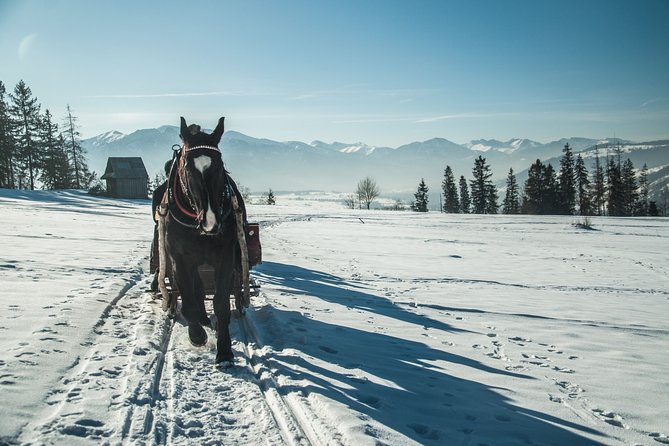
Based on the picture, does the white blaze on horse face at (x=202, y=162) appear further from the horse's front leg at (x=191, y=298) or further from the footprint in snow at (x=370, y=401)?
the footprint in snow at (x=370, y=401)

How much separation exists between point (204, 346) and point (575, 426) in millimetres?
4364

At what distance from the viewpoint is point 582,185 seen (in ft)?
248

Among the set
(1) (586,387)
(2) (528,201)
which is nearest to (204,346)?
(1) (586,387)

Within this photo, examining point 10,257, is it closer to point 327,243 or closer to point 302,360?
point 302,360

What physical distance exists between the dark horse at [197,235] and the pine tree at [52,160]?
6707cm

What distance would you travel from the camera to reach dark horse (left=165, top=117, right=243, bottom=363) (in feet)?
14.2

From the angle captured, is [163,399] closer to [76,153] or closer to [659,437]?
[659,437]

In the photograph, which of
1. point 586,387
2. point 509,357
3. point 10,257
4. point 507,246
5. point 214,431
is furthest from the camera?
point 507,246

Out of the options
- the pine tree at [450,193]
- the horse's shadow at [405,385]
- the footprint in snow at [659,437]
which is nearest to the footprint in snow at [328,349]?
the horse's shadow at [405,385]

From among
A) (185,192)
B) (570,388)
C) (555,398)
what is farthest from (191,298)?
(570,388)

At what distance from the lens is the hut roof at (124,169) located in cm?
5788

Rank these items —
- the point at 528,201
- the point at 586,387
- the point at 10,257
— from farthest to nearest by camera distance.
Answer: the point at 528,201
the point at 10,257
the point at 586,387

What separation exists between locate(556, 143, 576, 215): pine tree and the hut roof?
71.7m

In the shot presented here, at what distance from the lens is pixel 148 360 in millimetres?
4645
